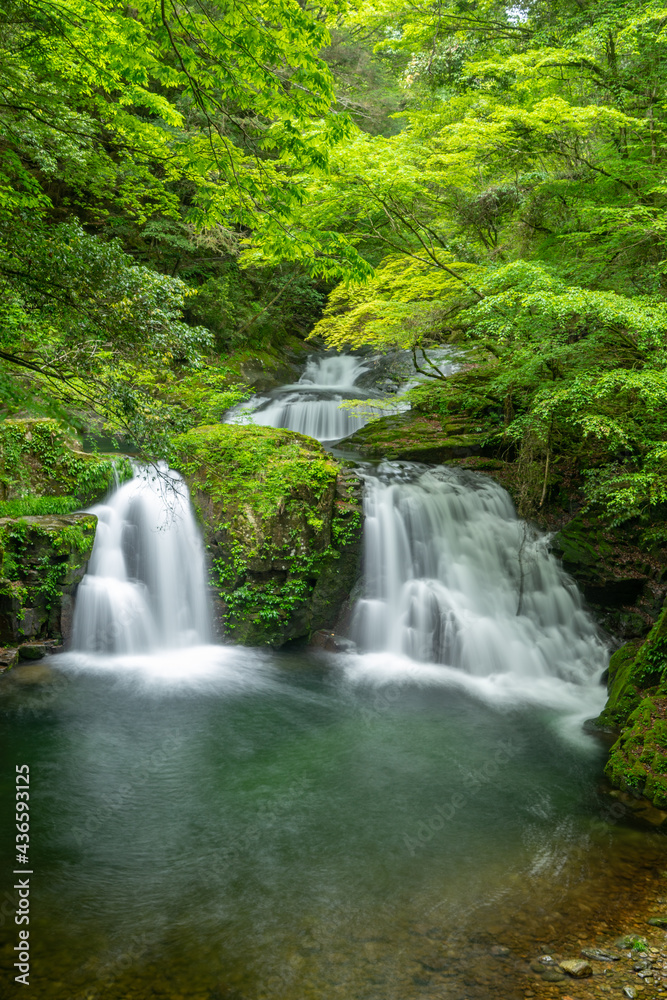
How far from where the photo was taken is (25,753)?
18.1 ft

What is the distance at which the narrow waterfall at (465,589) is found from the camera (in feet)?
28.5

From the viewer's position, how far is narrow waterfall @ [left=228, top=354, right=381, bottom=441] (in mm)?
14719

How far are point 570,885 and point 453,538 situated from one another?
20.8 ft

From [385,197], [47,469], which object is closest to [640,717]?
[385,197]

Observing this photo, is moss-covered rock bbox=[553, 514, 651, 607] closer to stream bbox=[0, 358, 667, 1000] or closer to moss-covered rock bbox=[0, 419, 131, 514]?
stream bbox=[0, 358, 667, 1000]

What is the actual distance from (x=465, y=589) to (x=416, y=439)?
4.34 m

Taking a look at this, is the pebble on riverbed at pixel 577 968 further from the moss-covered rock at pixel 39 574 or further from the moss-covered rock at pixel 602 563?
the moss-covered rock at pixel 39 574

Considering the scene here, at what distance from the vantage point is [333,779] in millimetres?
5508

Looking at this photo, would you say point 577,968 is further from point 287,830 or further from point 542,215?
point 542,215

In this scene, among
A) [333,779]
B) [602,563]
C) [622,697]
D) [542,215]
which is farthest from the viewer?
[542,215]

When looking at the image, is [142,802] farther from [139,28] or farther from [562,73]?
[562,73]

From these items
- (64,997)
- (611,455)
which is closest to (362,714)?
(64,997)

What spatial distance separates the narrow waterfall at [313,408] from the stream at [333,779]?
4582 mm

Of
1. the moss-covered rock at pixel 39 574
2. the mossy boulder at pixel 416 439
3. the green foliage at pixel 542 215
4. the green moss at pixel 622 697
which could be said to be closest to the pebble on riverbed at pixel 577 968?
the green moss at pixel 622 697
